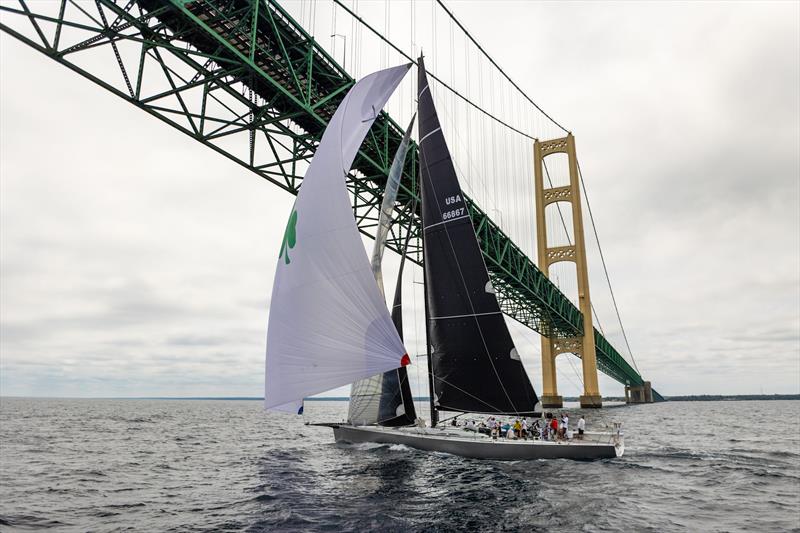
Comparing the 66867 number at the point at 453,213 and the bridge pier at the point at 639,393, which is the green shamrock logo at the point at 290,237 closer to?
the 66867 number at the point at 453,213

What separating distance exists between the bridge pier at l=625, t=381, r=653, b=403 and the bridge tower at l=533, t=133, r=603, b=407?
5821 centimetres

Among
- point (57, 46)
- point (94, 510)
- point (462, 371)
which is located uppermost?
point (57, 46)

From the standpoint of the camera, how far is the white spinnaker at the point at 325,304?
9039 mm

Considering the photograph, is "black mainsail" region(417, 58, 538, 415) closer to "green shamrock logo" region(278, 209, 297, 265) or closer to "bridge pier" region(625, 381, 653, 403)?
"green shamrock logo" region(278, 209, 297, 265)

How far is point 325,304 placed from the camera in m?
9.55

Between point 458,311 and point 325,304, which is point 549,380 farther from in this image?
point 325,304

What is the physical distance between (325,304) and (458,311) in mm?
6828

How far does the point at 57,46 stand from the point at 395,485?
1155 cm

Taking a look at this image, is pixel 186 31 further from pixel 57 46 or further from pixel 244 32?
pixel 57 46

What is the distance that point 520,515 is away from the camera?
31.0ft

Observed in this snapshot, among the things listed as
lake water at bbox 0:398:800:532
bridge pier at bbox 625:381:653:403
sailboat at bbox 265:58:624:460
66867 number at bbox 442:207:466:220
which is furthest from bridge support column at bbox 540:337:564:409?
bridge pier at bbox 625:381:653:403

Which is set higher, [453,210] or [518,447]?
[453,210]

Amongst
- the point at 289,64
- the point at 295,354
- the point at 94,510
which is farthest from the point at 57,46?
the point at 94,510

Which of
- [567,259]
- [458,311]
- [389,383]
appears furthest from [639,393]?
[458,311]
